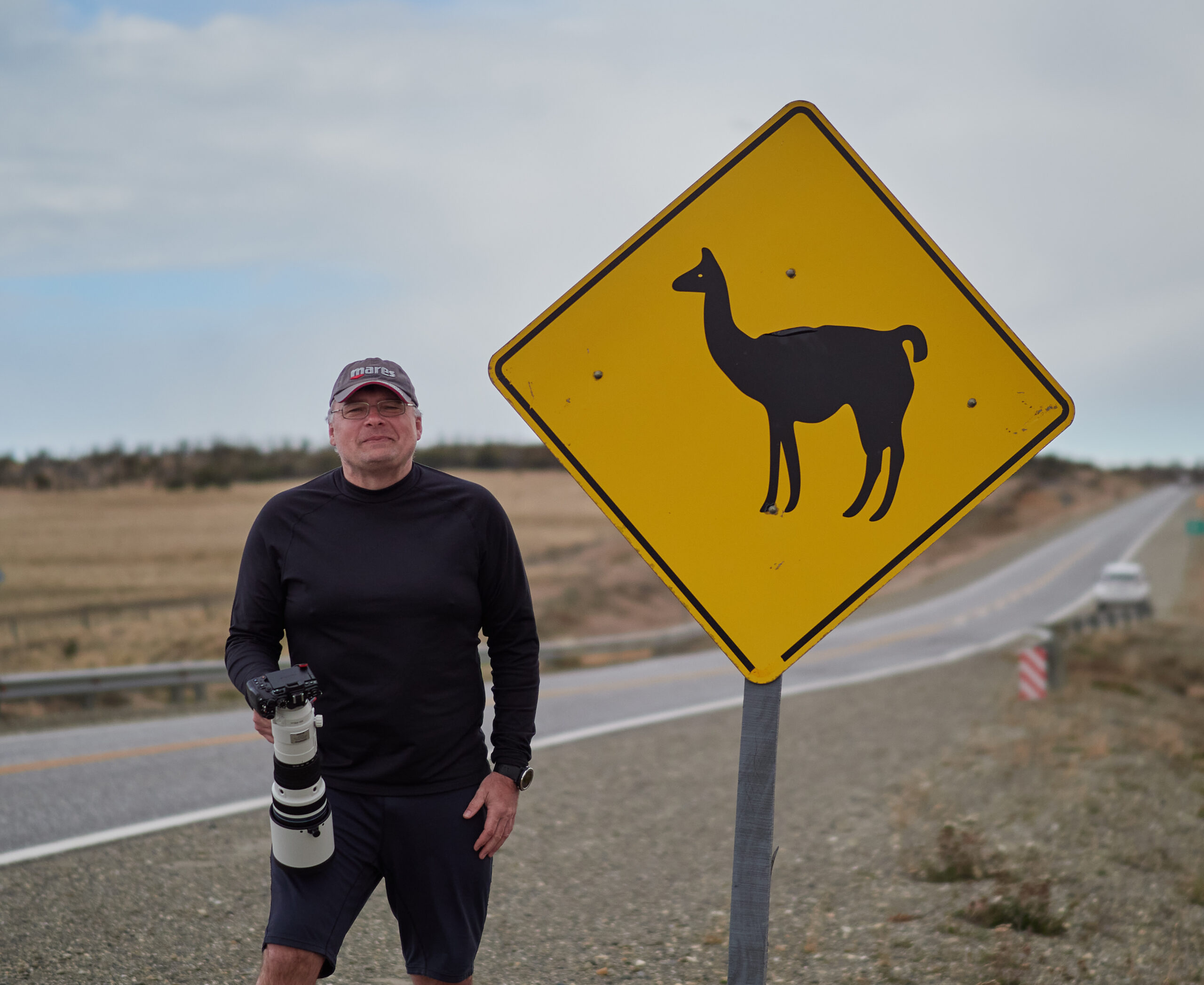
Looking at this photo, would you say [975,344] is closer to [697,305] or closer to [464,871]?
[697,305]

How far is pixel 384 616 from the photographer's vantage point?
2570mm

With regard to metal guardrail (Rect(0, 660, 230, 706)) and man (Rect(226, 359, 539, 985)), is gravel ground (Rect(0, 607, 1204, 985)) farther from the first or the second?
metal guardrail (Rect(0, 660, 230, 706))

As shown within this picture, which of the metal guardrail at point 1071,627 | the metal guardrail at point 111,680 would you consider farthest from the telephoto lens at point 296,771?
the metal guardrail at point 1071,627

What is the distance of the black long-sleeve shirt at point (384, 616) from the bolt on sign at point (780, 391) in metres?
0.55

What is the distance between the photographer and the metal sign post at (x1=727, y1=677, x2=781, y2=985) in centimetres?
218

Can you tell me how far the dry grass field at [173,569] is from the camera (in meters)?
22.2

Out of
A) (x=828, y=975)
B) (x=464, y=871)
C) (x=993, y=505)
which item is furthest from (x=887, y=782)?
(x=993, y=505)

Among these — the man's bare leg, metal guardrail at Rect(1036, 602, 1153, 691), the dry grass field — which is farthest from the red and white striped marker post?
the dry grass field

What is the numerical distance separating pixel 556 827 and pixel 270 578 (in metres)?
4.77

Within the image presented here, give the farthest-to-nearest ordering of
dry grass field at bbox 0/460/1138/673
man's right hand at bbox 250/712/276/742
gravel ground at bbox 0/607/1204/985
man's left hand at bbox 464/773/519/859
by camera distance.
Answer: dry grass field at bbox 0/460/1138/673 → gravel ground at bbox 0/607/1204/985 → man's left hand at bbox 464/773/519/859 → man's right hand at bbox 250/712/276/742

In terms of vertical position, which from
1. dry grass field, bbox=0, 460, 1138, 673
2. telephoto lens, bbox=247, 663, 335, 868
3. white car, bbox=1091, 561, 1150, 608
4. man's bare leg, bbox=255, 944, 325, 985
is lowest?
white car, bbox=1091, 561, 1150, 608

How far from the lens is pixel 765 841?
86.7 inches

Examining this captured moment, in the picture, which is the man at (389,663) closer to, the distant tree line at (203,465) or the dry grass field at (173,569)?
the dry grass field at (173,569)

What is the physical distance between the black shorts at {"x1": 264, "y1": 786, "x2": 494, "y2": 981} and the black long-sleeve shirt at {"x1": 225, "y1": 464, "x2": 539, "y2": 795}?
0.17ft
